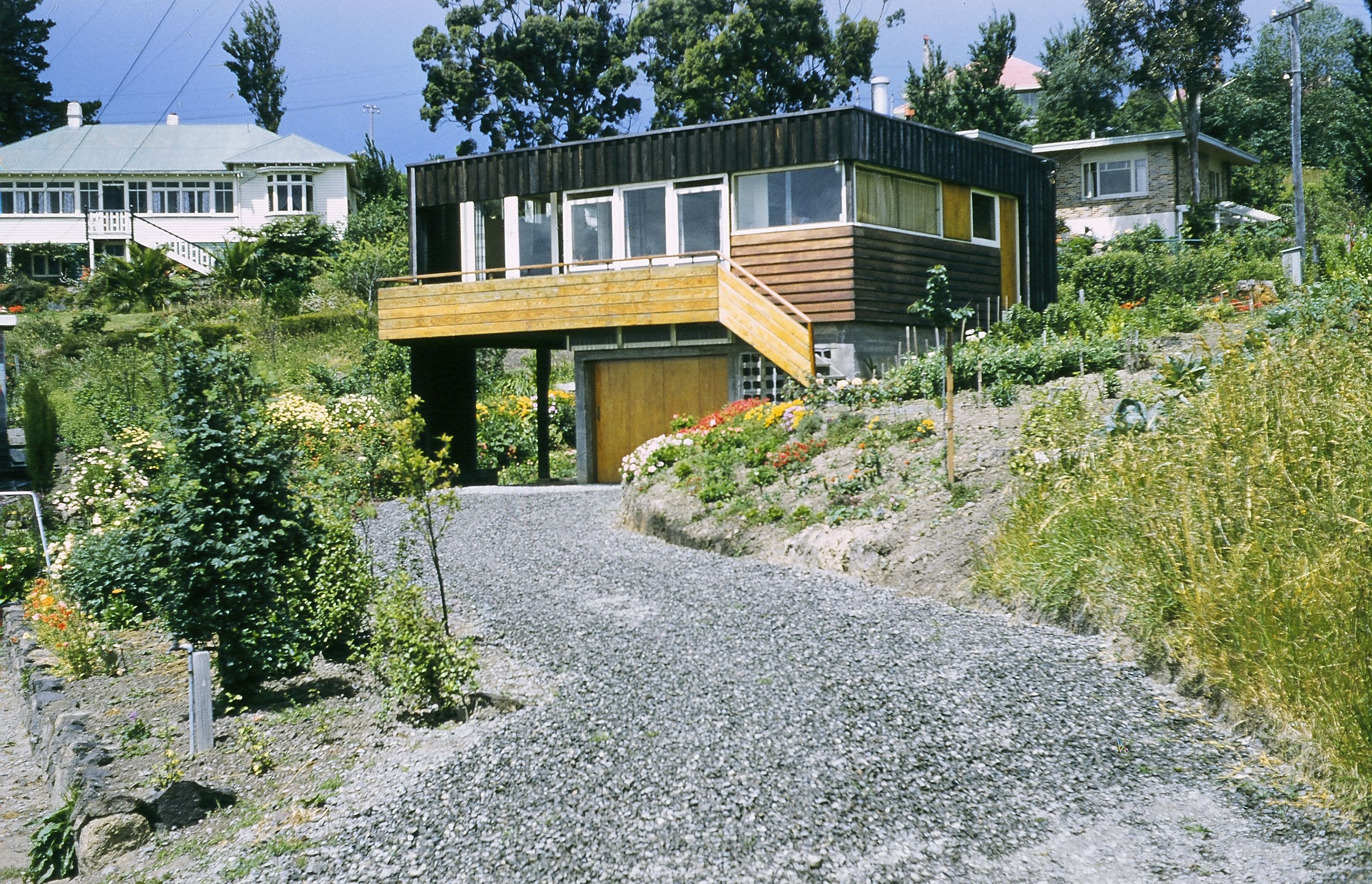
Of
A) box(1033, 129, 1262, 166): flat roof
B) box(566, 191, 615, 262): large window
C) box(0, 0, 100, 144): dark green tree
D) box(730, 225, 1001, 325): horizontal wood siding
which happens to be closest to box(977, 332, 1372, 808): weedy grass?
box(730, 225, 1001, 325): horizontal wood siding

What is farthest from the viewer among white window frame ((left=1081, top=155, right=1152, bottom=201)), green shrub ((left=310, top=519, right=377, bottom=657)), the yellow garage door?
white window frame ((left=1081, top=155, right=1152, bottom=201))

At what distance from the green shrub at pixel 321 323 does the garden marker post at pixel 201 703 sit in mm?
22586

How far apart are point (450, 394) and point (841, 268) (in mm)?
6912

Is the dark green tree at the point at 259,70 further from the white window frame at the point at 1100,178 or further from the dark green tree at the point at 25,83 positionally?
the white window frame at the point at 1100,178

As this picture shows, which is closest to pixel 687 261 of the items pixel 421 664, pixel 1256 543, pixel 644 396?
pixel 644 396

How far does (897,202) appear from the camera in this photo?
58.5 feet

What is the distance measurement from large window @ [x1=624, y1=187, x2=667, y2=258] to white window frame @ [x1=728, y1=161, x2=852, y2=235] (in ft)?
3.69

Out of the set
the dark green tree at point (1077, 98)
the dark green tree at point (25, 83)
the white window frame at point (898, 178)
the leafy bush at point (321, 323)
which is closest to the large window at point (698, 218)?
the white window frame at point (898, 178)

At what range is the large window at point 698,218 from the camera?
17625 millimetres

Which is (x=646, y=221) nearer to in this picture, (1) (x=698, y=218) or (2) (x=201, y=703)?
(1) (x=698, y=218)

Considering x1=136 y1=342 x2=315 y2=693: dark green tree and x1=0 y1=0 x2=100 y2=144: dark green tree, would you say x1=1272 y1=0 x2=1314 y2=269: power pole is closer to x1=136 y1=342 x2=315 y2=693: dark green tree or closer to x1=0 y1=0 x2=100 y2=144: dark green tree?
x1=136 y1=342 x2=315 y2=693: dark green tree

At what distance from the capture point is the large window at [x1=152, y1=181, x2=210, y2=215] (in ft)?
138

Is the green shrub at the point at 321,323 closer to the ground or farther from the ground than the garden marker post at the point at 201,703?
farther from the ground

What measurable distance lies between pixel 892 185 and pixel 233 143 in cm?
3472
